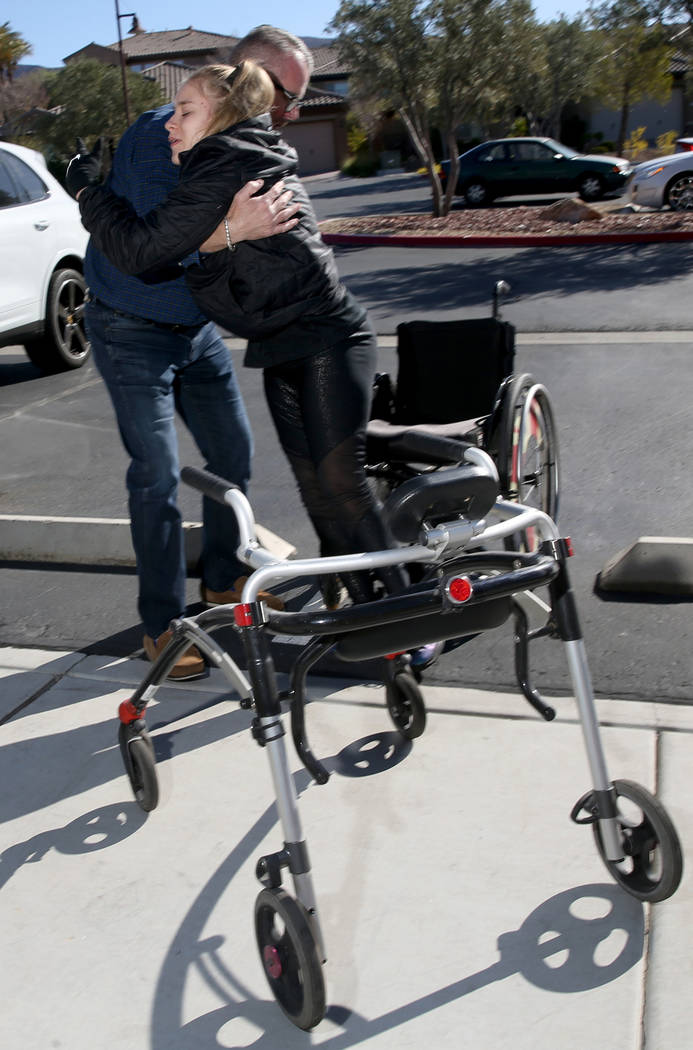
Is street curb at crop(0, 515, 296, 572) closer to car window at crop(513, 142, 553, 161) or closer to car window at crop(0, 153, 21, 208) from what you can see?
car window at crop(0, 153, 21, 208)

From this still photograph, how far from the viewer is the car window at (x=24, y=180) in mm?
8312

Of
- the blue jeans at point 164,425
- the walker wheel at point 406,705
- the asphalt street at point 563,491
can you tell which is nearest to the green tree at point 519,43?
the asphalt street at point 563,491

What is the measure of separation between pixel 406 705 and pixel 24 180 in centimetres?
676

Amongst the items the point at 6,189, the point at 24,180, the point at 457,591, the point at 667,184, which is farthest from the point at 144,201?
the point at 667,184

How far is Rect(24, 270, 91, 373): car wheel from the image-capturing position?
846 cm

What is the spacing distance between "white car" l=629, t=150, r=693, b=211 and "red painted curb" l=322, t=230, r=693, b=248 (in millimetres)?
2707

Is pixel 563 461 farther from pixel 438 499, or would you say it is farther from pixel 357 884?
pixel 438 499

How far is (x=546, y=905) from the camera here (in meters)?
2.48

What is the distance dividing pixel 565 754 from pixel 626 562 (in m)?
1.20

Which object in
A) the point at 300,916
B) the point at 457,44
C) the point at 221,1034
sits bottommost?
the point at 221,1034

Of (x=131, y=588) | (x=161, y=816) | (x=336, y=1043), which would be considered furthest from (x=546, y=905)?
(x=131, y=588)

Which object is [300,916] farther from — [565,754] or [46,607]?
[46,607]

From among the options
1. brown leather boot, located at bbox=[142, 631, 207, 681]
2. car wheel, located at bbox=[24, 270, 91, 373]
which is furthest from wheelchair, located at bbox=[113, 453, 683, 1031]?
car wheel, located at bbox=[24, 270, 91, 373]

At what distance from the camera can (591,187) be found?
2477 centimetres
